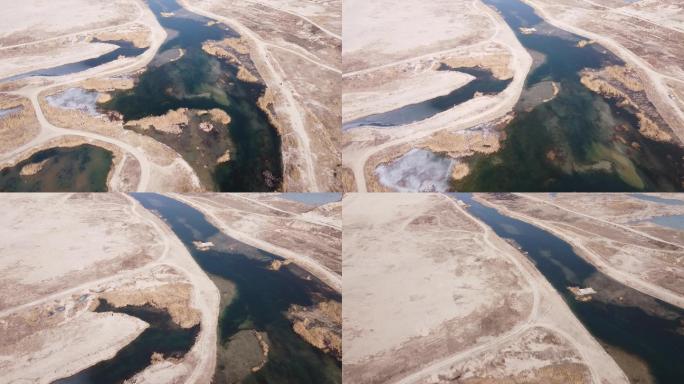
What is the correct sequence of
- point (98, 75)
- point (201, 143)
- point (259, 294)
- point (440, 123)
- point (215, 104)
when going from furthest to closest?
point (98, 75)
point (215, 104)
point (440, 123)
point (201, 143)
point (259, 294)

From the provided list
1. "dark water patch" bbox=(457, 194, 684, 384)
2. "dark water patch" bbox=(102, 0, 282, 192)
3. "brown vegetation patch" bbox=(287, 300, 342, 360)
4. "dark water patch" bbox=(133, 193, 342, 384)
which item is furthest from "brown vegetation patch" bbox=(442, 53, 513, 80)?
"brown vegetation patch" bbox=(287, 300, 342, 360)

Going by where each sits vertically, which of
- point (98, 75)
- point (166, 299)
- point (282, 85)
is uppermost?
point (98, 75)

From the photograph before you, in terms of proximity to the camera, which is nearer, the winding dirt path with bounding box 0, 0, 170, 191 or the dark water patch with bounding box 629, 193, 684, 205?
the dark water patch with bounding box 629, 193, 684, 205

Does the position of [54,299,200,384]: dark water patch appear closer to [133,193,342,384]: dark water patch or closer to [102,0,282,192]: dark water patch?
[133,193,342,384]: dark water patch

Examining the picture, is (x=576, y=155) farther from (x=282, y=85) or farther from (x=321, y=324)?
(x=282, y=85)

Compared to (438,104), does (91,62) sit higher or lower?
higher

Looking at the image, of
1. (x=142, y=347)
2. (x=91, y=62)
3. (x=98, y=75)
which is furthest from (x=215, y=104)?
(x=142, y=347)
